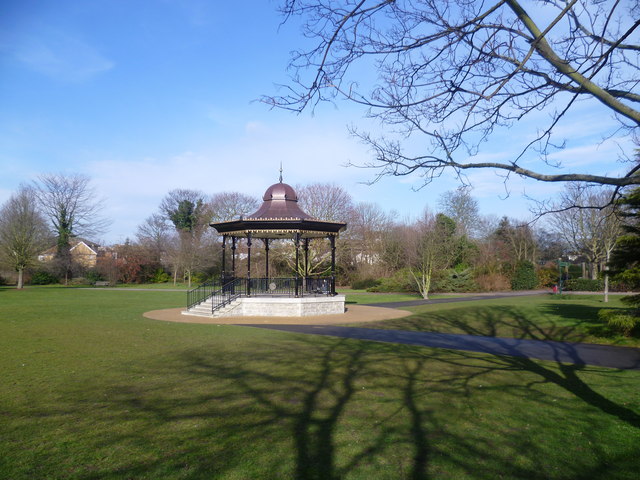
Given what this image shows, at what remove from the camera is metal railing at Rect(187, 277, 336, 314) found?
20.6m

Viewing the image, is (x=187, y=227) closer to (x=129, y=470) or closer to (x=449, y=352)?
(x=449, y=352)

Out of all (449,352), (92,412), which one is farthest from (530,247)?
(92,412)

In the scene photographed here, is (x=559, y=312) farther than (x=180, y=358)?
Yes

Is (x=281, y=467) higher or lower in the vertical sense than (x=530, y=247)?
lower

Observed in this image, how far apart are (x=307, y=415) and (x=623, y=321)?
1197 cm

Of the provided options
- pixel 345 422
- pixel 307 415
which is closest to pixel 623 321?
pixel 345 422

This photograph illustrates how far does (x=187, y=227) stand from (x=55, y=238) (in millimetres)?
14434

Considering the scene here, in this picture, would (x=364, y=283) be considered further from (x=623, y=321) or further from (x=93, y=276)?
(x=623, y=321)

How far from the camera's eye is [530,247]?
2069 inches

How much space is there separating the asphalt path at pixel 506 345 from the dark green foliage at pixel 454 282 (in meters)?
25.9

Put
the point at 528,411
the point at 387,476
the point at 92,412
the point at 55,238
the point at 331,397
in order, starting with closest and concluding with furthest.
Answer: the point at 387,476, the point at 92,412, the point at 528,411, the point at 331,397, the point at 55,238

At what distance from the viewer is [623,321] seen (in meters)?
13.5

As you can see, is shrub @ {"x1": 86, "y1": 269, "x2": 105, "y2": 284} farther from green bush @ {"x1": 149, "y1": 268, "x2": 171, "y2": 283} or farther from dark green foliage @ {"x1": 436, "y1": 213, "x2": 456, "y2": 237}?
dark green foliage @ {"x1": 436, "y1": 213, "x2": 456, "y2": 237}

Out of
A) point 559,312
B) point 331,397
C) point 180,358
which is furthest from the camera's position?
point 559,312
